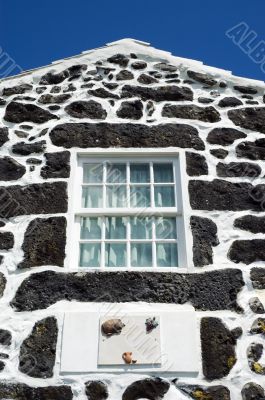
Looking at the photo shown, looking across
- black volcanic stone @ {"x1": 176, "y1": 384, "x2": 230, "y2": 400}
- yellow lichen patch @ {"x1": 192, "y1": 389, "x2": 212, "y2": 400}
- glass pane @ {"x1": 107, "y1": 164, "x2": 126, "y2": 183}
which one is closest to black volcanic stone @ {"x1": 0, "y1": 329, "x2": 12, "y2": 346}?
black volcanic stone @ {"x1": 176, "y1": 384, "x2": 230, "y2": 400}

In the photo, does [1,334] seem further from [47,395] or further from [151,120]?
[151,120]

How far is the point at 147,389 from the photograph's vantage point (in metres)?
3.40

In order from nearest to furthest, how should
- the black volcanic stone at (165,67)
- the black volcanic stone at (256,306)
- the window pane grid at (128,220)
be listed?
the black volcanic stone at (256,306) < the window pane grid at (128,220) < the black volcanic stone at (165,67)

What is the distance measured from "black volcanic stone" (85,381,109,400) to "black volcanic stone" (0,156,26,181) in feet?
6.72

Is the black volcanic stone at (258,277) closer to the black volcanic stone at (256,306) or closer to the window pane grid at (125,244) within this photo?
the black volcanic stone at (256,306)

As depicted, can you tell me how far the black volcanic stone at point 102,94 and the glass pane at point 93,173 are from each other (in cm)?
92

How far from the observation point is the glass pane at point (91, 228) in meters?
4.25

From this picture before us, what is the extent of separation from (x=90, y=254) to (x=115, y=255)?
21 centimetres

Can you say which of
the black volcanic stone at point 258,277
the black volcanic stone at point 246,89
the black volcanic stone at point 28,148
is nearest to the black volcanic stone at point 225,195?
the black volcanic stone at point 258,277

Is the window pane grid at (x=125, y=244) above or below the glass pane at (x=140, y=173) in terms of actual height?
below

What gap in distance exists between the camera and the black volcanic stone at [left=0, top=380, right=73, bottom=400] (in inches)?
133

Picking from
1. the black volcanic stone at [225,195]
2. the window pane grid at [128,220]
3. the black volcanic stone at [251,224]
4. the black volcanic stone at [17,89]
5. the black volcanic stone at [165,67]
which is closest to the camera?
the window pane grid at [128,220]

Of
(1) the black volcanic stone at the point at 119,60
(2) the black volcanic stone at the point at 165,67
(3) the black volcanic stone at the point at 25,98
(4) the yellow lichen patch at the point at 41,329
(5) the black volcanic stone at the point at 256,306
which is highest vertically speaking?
(1) the black volcanic stone at the point at 119,60

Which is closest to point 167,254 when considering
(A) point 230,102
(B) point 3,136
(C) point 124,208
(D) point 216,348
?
(C) point 124,208
